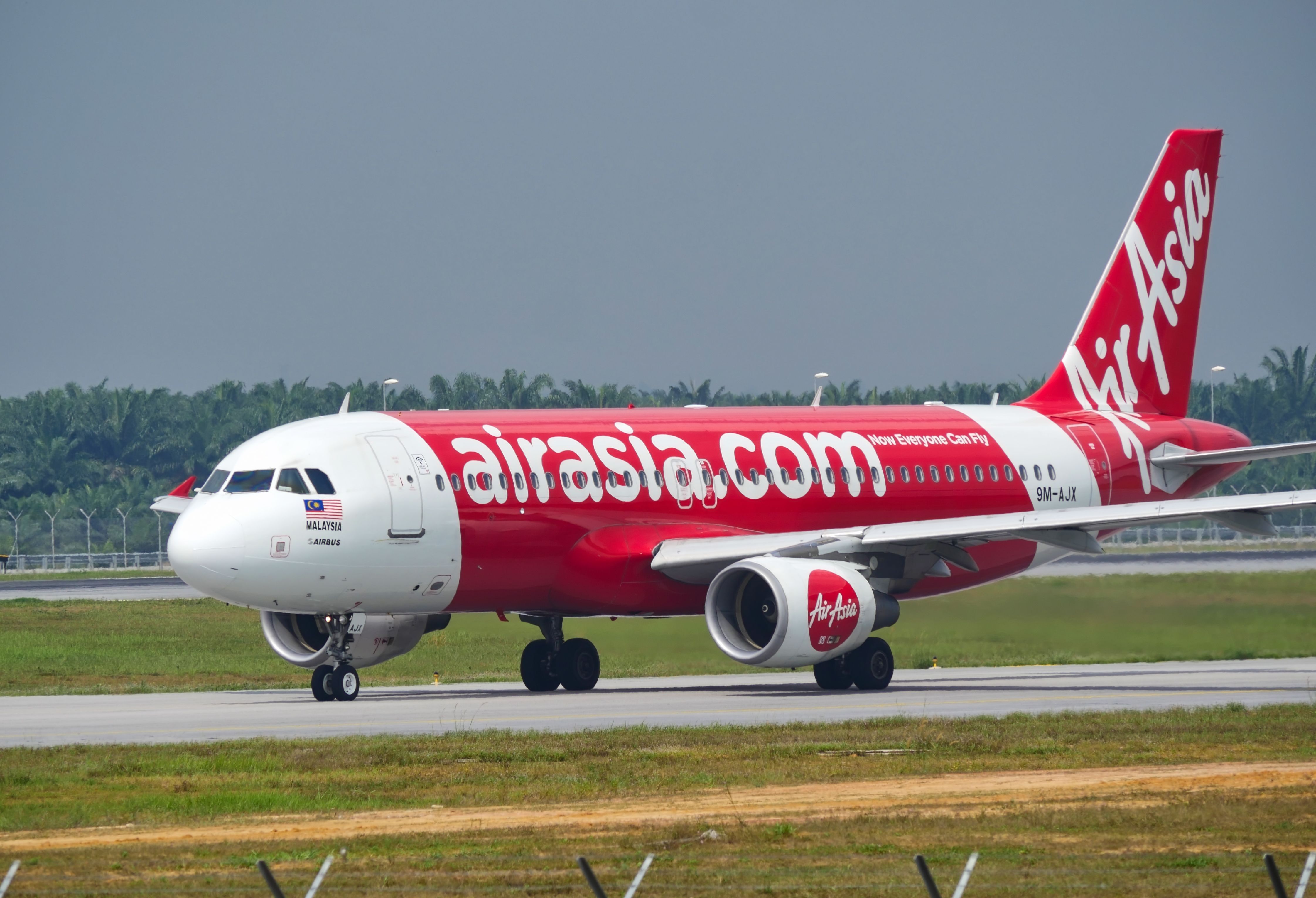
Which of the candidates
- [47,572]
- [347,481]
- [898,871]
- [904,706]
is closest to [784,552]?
[904,706]

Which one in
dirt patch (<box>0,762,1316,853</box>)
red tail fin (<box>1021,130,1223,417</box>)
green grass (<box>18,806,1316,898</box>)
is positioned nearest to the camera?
green grass (<box>18,806,1316,898</box>)

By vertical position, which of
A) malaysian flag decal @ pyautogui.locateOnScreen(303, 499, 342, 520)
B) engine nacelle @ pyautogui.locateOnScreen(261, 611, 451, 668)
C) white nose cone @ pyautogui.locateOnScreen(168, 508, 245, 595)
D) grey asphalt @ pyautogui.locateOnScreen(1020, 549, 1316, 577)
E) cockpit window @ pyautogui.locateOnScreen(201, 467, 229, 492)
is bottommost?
grey asphalt @ pyautogui.locateOnScreen(1020, 549, 1316, 577)

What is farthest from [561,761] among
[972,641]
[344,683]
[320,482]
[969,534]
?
[972,641]

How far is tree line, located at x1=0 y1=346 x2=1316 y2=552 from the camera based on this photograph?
447ft

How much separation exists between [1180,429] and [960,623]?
338 inches

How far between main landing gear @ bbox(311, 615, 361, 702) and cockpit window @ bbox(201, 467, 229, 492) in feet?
9.75

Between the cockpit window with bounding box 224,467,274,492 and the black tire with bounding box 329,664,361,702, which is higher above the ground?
the cockpit window with bounding box 224,467,274,492

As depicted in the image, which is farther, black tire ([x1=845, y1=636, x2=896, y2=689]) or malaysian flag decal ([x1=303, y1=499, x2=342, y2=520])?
black tire ([x1=845, y1=636, x2=896, y2=689])

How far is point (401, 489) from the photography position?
110ft

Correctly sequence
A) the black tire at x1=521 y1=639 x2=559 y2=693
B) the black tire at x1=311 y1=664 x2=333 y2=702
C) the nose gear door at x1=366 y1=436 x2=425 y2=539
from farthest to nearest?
the black tire at x1=521 y1=639 x2=559 y2=693, the black tire at x1=311 y1=664 x2=333 y2=702, the nose gear door at x1=366 y1=436 x2=425 y2=539

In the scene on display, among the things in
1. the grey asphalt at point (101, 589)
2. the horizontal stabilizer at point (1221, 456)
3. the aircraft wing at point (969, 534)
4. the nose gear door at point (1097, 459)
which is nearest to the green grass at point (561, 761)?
the aircraft wing at point (969, 534)

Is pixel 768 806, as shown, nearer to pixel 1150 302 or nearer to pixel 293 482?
pixel 293 482

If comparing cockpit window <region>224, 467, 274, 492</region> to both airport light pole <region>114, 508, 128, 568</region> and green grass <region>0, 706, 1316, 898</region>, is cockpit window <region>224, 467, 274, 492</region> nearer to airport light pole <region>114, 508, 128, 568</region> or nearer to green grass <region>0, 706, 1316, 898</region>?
green grass <region>0, 706, 1316, 898</region>

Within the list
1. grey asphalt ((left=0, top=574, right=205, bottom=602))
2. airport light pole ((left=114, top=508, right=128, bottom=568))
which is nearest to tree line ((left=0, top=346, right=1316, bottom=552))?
airport light pole ((left=114, top=508, right=128, bottom=568))
